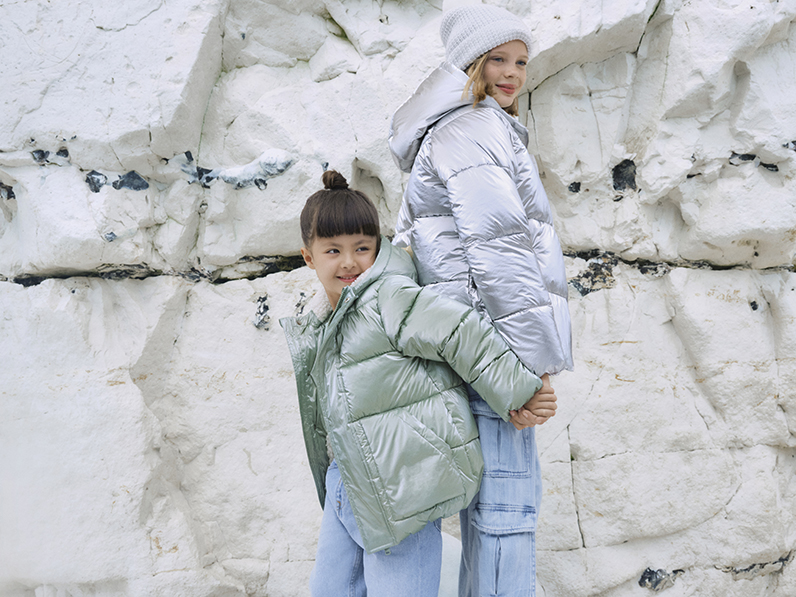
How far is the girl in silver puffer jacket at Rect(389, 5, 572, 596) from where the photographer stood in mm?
1249

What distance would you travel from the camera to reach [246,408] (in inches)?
87.7

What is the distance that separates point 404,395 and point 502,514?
34 cm

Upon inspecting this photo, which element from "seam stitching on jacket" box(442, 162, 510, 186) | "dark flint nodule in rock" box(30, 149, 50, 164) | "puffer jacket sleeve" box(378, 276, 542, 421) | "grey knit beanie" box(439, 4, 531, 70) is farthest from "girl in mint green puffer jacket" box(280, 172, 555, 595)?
"dark flint nodule in rock" box(30, 149, 50, 164)

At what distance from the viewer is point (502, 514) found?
1.30 metres

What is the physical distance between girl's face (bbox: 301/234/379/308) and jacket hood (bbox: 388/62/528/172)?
0.86 feet

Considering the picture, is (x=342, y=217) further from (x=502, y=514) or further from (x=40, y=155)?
(x=40, y=155)

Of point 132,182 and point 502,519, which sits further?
point 132,182

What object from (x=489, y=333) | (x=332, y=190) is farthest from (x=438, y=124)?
(x=489, y=333)

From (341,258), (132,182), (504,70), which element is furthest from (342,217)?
(132,182)

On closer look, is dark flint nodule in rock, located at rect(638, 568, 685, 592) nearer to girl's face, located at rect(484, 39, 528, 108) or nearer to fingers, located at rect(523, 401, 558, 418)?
fingers, located at rect(523, 401, 558, 418)

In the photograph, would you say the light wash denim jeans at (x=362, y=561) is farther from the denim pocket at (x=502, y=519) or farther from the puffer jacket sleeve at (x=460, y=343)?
the puffer jacket sleeve at (x=460, y=343)

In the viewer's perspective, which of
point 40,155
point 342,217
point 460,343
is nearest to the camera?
Result: point 460,343

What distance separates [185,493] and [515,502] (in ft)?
4.71

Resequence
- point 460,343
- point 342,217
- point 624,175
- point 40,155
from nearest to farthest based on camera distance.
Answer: point 460,343, point 342,217, point 40,155, point 624,175
